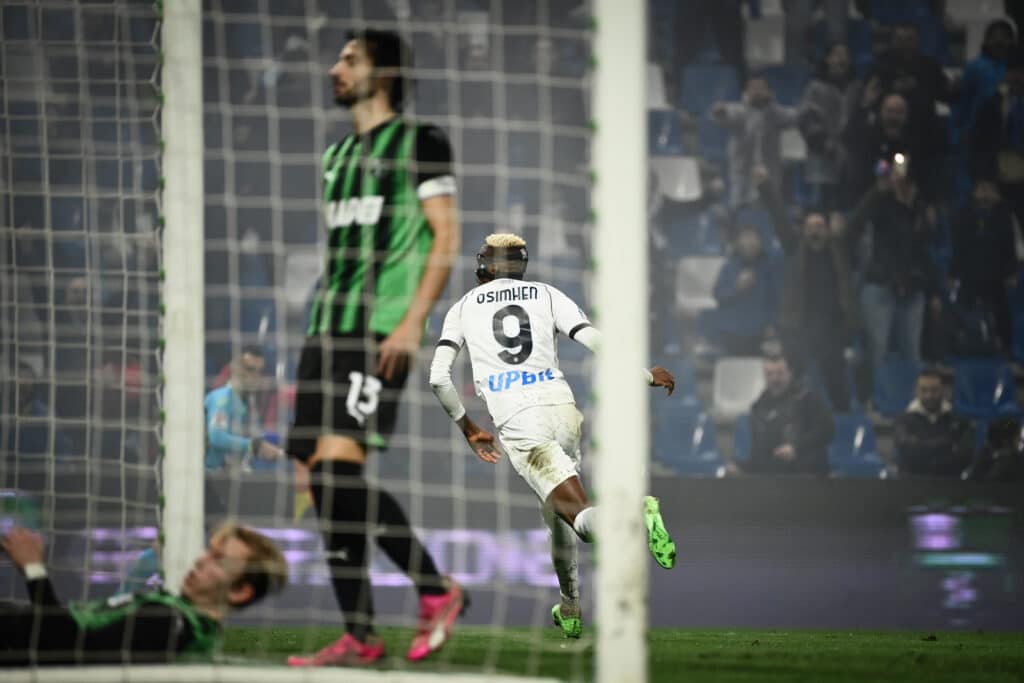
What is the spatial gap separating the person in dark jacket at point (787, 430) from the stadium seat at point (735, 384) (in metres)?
0.45

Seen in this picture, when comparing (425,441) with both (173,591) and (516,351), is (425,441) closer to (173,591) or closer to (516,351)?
(516,351)

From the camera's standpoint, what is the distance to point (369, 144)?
16.0 ft

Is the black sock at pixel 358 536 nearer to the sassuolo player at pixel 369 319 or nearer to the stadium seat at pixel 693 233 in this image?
the sassuolo player at pixel 369 319

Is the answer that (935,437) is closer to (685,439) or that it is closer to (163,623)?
(685,439)

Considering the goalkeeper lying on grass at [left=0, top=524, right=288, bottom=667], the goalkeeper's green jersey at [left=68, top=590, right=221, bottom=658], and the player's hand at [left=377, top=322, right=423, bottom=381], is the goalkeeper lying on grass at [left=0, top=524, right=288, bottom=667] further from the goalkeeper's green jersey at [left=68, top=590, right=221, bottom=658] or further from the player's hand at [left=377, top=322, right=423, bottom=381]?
the player's hand at [left=377, top=322, right=423, bottom=381]

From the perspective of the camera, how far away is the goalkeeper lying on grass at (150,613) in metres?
4.56

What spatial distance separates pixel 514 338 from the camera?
6.59 metres

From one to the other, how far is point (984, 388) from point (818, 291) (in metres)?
1.92

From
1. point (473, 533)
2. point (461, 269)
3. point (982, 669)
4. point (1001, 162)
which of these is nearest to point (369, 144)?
point (982, 669)

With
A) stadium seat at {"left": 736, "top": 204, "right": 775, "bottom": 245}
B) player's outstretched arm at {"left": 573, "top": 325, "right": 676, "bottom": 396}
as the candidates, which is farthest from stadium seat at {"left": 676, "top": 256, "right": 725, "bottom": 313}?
player's outstretched arm at {"left": 573, "top": 325, "right": 676, "bottom": 396}

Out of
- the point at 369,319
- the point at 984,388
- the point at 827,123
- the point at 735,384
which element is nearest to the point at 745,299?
the point at 735,384

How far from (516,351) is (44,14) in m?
10.5

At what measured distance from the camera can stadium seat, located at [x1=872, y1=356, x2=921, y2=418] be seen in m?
15.2

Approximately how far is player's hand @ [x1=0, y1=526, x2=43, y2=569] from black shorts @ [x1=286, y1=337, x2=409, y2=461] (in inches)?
33.4
